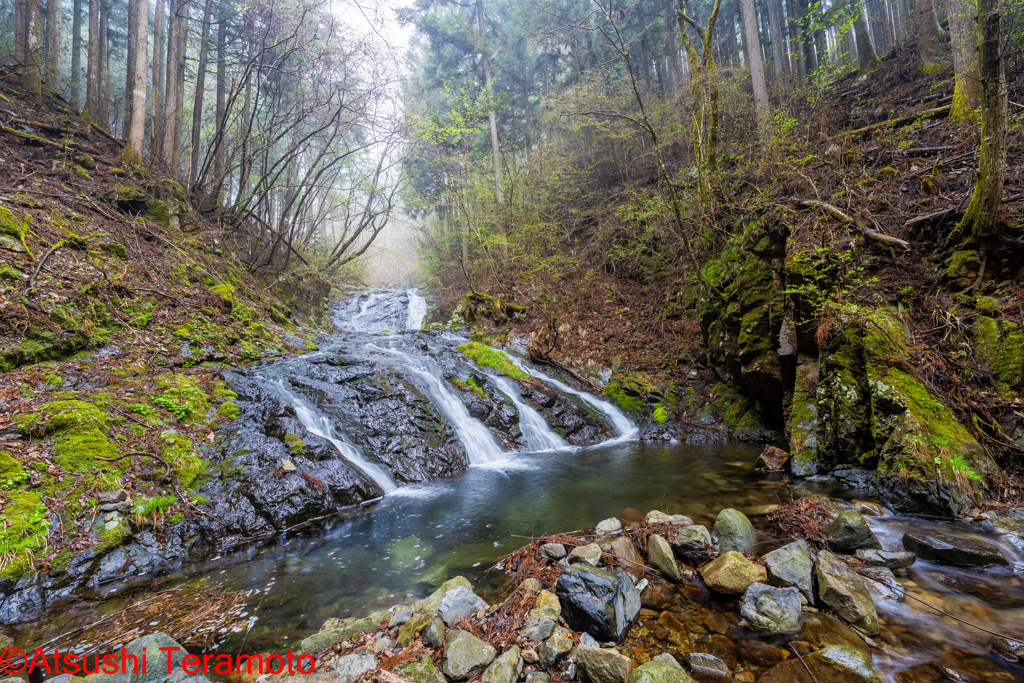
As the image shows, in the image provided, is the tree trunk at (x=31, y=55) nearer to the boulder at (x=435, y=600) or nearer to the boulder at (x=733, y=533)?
the boulder at (x=435, y=600)

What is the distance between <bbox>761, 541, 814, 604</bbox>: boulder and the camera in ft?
9.48

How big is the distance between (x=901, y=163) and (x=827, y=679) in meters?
8.72

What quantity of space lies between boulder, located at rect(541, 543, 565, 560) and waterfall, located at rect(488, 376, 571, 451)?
14.2ft

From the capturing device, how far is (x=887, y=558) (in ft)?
10.4

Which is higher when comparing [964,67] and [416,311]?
[964,67]

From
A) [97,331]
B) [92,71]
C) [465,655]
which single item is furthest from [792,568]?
[92,71]

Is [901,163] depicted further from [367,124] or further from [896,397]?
[367,124]

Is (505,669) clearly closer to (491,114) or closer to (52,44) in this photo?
(52,44)

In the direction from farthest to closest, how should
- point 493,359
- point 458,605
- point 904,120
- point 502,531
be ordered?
1. point 493,359
2. point 904,120
3. point 502,531
4. point 458,605

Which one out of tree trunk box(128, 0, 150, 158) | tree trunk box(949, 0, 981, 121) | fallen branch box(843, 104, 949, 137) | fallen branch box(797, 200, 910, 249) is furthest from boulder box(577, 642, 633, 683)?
tree trunk box(128, 0, 150, 158)

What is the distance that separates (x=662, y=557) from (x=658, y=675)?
4.42ft

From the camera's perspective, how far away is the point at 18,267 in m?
5.86

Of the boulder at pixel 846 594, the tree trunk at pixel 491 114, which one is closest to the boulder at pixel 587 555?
the boulder at pixel 846 594

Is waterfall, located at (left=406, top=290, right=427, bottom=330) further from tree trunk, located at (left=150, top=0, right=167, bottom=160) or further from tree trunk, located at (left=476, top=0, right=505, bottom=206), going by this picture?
tree trunk, located at (left=150, top=0, right=167, bottom=160)
